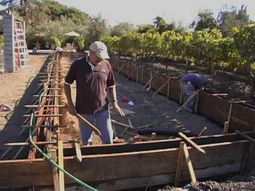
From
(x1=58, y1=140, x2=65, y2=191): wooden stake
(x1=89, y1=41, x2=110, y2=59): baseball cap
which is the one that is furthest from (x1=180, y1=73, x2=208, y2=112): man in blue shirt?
(x1=58, y1=140, x2=65, y2=191): wooden stake

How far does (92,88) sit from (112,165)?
41.7 inches

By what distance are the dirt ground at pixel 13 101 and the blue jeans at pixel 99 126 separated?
2.14 meters

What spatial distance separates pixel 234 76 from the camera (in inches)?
550

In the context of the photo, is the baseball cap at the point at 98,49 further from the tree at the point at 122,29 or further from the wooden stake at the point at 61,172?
the tree at the point at 122,29

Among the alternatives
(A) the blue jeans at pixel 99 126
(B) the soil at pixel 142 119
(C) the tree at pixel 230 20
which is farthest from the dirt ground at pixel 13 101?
(C) the tree at pixel 230 20

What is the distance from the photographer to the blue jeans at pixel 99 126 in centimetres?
409

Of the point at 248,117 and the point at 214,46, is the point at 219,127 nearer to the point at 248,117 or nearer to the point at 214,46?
the point at 248,117

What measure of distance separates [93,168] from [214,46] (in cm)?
940

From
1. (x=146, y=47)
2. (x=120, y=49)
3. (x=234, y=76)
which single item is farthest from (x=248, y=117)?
(x=120, y=49)

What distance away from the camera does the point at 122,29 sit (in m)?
44.2

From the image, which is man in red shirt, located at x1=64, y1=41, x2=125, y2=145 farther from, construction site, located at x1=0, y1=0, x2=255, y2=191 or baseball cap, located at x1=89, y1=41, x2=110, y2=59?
construction site, located at x1=0, y1=0, x2=255, y2=191

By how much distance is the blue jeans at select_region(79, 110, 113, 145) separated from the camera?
4.09 metres

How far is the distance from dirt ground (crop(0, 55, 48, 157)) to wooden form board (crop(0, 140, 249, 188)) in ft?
7.56

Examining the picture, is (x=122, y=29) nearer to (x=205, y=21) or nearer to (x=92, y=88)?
(x=205, y=21)
